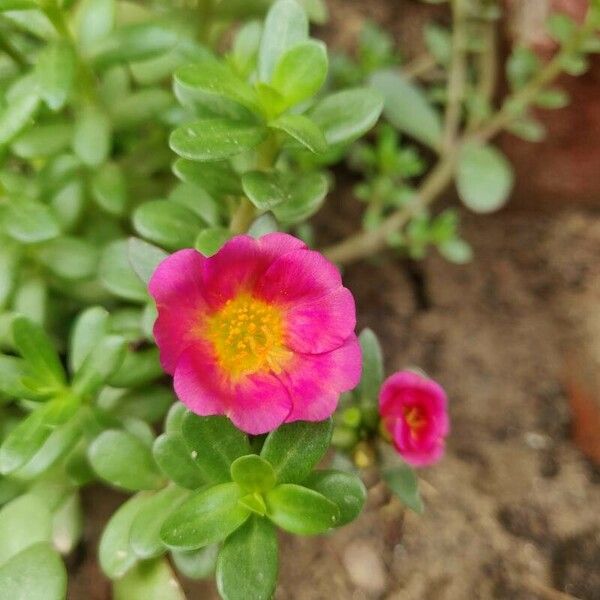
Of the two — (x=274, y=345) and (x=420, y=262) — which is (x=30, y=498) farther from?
(x=420, y=262)

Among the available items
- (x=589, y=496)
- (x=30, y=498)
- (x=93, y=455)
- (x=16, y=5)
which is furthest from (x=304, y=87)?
(x=589, y=496)

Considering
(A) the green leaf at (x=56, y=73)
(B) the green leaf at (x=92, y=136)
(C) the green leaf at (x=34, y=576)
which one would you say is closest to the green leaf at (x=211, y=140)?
(A) the green leaf at (x=56, y=73)

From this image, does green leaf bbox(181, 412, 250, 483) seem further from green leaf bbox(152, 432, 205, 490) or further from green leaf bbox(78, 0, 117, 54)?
green leaf bbox(78, 0, 117, 54)

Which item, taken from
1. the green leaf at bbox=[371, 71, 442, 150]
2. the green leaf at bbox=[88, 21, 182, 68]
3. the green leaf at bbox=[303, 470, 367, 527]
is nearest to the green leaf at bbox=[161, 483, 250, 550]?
the green leaf at bbox=[303, 470, 367, 527]

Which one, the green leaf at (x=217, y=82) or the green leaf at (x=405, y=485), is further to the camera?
the green leaf at (x=405, y=485)

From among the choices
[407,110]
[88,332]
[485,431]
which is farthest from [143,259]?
[407,110]

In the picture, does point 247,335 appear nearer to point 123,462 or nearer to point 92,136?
point 123,462

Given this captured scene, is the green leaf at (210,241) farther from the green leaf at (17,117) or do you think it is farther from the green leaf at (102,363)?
the green leaf at (17,117)
